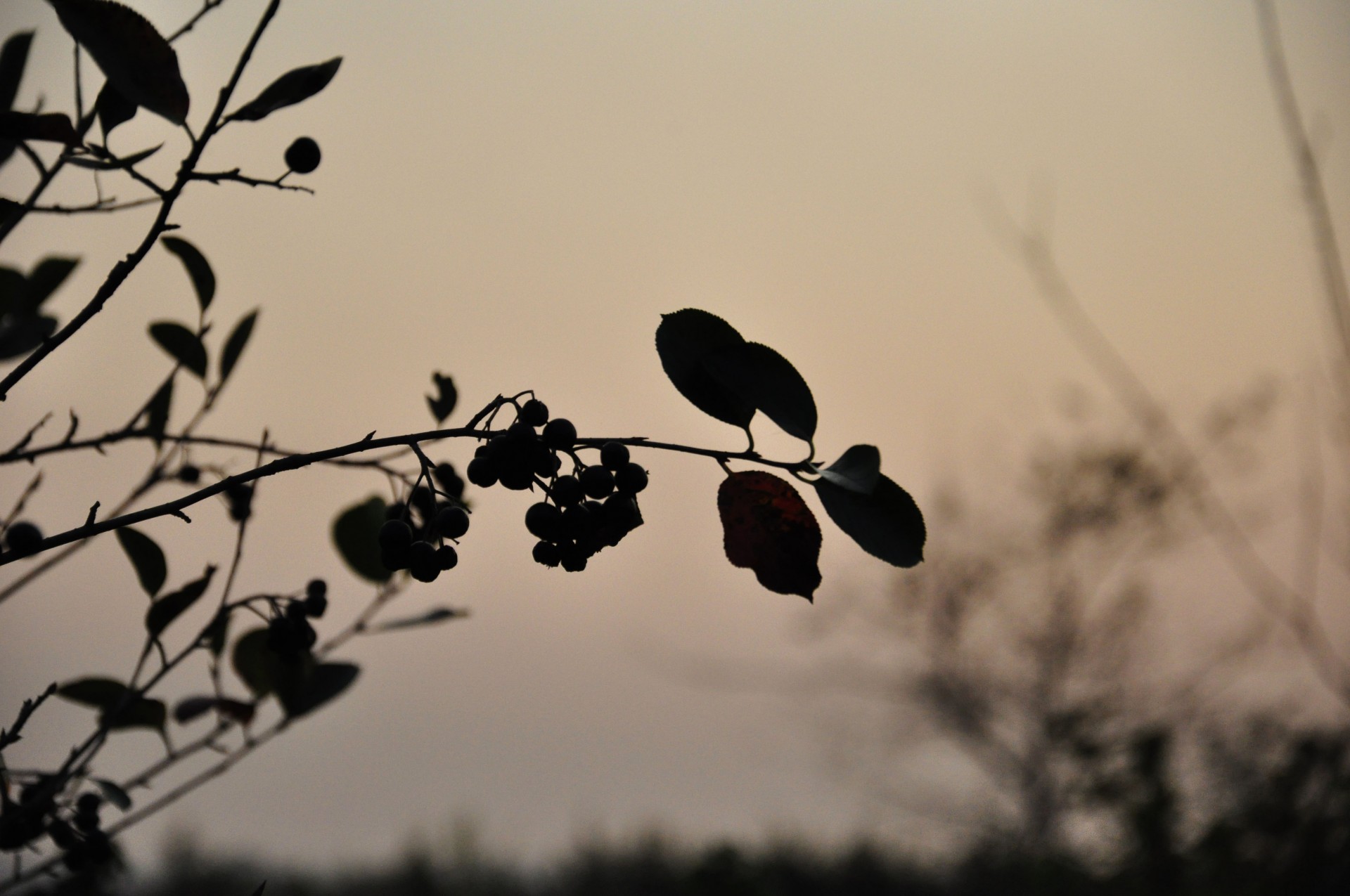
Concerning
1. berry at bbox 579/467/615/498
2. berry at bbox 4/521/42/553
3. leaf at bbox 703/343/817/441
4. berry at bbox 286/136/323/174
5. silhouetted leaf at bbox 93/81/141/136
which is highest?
berry at bbox 286/136/323/174

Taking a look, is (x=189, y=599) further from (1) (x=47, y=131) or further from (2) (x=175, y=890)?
(2) (x=175, y=890)

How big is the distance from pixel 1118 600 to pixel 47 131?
38.3ft

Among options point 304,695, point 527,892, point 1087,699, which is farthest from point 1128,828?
point 304,695

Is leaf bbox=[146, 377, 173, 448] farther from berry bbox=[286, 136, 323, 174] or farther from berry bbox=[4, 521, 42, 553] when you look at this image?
berry bbox=[286, 136, 323, 174]

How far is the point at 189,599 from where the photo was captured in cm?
104

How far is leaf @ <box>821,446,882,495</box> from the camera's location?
1.85 feet

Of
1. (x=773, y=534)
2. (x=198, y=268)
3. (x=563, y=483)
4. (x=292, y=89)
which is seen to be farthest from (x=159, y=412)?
(x=773, y=534)

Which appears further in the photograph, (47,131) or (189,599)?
(189,599)

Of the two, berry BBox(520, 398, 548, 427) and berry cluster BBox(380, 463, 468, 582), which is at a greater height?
berry BBox(520, 398, 548, 427)

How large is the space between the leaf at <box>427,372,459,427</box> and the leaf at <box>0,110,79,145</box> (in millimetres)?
500

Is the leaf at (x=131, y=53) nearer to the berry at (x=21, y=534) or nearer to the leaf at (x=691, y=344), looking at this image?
the leaf at (x=691, y=344)

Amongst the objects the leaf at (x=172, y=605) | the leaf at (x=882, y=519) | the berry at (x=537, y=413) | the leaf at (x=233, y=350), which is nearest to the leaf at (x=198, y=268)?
the leaf at (x=233, y=350)

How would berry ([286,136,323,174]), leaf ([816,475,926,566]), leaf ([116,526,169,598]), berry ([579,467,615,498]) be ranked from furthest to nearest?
leaf ([116,526,169,598]), berry ([286,136,323,174]), berry ([579,467,615,498]), leaf ([816,475,926,566])

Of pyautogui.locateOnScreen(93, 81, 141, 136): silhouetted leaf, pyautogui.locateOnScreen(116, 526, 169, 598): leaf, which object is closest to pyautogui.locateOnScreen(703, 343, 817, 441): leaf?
pyautogui.locateOnScreen(93, 81, 141, 136): silhouetted leaf
